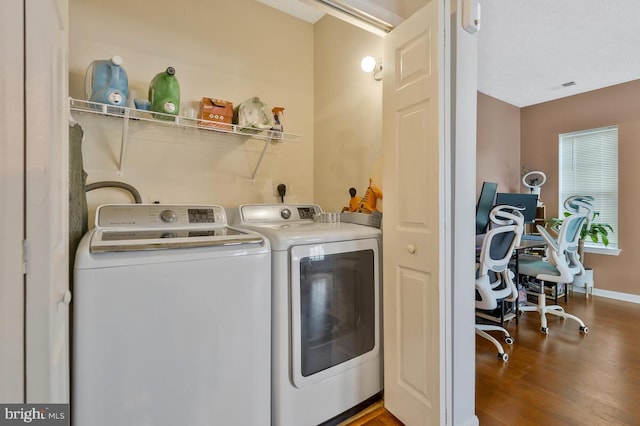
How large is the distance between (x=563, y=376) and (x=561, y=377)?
1.0 inches

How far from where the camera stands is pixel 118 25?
1.82 m

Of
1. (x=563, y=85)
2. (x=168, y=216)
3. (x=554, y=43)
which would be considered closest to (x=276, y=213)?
(x=168, y=216)

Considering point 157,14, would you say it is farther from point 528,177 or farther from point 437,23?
point 528,177

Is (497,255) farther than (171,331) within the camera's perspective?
Yes

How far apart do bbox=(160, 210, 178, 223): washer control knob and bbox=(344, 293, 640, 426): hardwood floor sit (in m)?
1.48

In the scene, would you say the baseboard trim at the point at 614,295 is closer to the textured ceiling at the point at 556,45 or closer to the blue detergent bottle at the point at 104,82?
the textured ceiling at the point at 556,45

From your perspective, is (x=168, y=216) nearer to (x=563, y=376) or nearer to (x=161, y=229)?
(x=161, y=229)

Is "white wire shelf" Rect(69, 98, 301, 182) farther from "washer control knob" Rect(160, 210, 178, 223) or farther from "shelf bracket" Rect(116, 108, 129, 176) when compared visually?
"washer control knob" Rect(160, 210, 178, 223)

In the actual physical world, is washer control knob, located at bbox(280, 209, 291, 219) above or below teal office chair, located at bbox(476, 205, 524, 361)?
above

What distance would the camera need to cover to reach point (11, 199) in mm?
542

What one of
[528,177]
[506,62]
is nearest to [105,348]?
[506,62]

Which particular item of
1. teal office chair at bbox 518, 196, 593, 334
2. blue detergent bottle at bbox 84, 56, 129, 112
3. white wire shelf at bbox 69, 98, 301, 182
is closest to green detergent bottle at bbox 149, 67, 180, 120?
white wire shelf at bbox 69, 98, 301, 182

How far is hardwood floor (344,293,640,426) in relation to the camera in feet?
5.29

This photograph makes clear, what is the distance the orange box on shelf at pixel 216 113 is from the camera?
6.48ft
